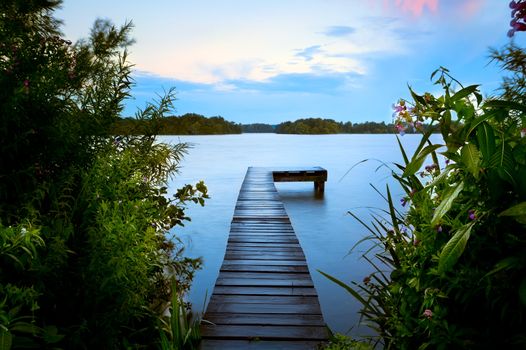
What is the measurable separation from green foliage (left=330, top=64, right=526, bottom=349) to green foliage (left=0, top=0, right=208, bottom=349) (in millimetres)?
1399

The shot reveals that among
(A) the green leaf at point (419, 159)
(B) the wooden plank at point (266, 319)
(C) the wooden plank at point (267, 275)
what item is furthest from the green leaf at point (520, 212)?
(C) the wooden plank at point (267, 275)

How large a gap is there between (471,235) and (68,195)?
2.02m

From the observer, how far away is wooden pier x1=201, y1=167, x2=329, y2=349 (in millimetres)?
2633

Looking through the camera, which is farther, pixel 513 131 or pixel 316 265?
pixel 316 265

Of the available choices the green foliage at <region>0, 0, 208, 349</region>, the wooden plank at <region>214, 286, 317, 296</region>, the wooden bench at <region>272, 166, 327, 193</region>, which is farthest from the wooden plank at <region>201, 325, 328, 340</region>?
the wooden bench at <region>272, 166, 327, 193</region>

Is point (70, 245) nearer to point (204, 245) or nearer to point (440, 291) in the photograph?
point (440, 291)

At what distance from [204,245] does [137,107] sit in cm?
710

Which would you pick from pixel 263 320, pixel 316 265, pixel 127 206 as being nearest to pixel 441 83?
pixel 127 206

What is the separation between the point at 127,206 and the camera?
207 centimetres

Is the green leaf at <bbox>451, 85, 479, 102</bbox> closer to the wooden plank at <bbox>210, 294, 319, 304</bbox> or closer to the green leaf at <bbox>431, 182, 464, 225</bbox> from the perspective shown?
the green leaf at <bbox>431, 182, 464, 225</bbox>

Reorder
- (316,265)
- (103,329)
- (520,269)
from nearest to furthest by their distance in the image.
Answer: (520,269) → (103,329) → (316,265)

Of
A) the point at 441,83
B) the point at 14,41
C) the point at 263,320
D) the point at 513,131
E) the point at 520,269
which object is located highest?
the point at 14,41

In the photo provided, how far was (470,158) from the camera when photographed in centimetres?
151

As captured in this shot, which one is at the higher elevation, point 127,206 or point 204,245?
point 127,206
